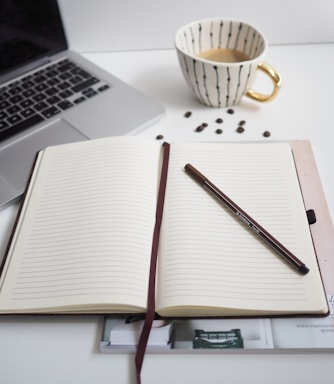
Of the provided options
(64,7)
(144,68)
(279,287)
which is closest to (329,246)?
(279,287)

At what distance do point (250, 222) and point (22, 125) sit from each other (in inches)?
13.3

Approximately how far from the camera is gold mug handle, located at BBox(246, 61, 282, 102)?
0.54 m

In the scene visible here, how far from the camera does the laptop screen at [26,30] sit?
1.98 ft

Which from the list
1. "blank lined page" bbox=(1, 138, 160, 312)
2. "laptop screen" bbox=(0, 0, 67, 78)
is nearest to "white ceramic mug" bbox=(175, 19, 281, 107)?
"blank lined page" bbox=(1, 138, 160, 312)

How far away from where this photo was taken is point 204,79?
54 cm

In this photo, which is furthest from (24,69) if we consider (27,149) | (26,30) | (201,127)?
(201,127)

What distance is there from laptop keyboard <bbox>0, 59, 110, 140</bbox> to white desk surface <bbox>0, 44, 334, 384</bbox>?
0.08 m

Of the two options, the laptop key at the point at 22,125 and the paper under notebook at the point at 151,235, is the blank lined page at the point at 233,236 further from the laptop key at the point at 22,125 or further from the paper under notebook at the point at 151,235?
the laptop key at the point at 22,125

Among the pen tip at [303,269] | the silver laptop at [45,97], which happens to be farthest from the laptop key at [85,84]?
the pen tip at [303,269]

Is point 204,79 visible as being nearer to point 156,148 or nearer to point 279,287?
point 156,148

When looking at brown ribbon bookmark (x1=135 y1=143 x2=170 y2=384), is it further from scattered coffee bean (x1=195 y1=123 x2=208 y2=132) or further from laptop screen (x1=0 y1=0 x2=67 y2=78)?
laptop screen (x1=0 y1=0 x2=67 y2=78)

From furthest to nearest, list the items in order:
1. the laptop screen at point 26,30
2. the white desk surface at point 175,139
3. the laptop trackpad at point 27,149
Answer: the laptop screen at point 26,30
the laptop trackpad at point 27,149
the white desk surface at point 175,139

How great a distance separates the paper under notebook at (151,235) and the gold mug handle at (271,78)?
106 millimetres

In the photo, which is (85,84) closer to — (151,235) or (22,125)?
(22,125)
